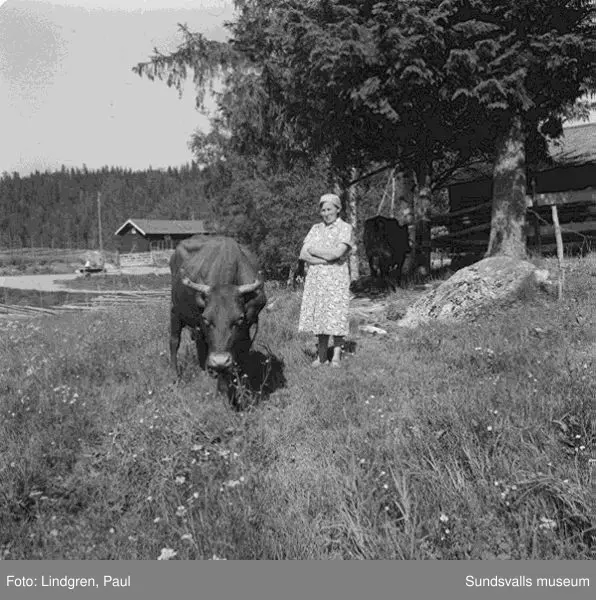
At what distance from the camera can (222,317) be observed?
455cm

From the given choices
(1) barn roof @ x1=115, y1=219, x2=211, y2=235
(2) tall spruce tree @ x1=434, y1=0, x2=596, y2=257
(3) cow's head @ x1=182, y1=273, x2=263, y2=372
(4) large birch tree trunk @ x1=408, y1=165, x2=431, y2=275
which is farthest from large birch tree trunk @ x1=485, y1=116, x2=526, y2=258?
(1) barn roof @ x1=115, y1=219, x2=211, y2=235

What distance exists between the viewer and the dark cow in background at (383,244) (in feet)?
51.7

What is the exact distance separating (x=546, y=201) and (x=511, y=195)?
3.06 meters

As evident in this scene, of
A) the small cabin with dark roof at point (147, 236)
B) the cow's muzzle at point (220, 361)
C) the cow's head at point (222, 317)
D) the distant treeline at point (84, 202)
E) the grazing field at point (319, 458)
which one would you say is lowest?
the grazing field at point (319, 458)

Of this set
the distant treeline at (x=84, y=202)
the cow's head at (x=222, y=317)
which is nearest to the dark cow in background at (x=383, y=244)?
the cow's head at (x=222, y=317)

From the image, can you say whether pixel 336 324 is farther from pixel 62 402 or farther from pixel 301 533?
pixel 301 533

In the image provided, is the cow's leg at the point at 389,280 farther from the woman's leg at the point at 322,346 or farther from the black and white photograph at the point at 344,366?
the woman's leg at the point at 322,346

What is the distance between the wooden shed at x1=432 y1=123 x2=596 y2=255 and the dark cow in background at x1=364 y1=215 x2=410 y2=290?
1.13 m

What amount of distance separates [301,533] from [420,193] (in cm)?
1487

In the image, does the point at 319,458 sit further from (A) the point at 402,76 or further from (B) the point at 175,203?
(B) the point at 175,203

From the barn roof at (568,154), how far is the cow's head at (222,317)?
43.9ft

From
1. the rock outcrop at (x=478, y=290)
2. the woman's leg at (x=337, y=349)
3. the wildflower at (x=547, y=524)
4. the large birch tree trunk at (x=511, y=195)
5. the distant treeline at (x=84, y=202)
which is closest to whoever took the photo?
the wildflower at (x=547, y=524)

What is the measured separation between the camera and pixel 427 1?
30.7ft

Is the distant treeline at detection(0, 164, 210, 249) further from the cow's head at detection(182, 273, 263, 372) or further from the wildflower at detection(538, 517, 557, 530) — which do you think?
the wildflower at detection(538, 517, 557, 530)
